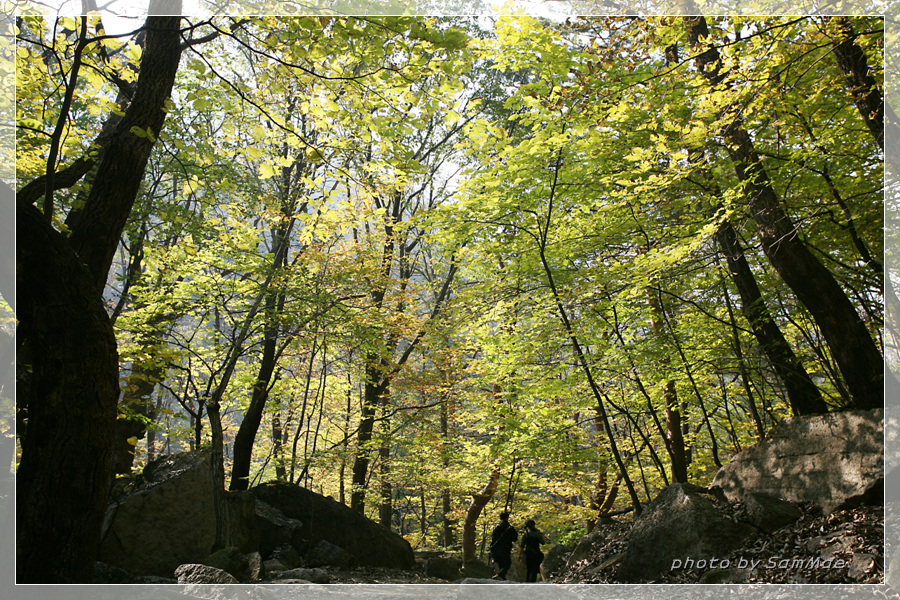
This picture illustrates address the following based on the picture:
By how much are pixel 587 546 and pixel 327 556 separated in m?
3.31

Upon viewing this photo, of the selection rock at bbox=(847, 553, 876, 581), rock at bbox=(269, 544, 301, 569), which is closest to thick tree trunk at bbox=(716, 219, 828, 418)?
rock at bbox=(847, 553, 876, 581)

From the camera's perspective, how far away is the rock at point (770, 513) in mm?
4242

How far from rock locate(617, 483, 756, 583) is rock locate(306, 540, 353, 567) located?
3693 millimetres

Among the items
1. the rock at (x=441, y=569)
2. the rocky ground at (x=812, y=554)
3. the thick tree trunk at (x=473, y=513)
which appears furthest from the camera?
the thick tree trunk at (x=473, y=513)

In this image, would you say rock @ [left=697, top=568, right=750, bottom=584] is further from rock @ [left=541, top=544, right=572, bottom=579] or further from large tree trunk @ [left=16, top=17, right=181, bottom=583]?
large tree trunk @ [left=16, top=17, right=181, bottom=583]

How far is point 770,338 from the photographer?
5.40m

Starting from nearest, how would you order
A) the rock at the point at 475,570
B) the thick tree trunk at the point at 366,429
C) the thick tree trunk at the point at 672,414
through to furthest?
the thick tree trunk at the point at 672,414, the rock at the point at 475,570, the thick tree trunk at the point at 366,429

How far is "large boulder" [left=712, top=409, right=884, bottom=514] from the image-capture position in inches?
159

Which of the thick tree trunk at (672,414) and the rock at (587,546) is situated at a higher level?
the thick tree trunk at (672,414)

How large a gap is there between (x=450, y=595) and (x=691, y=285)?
15.4 ft

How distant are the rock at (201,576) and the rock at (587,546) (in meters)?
3.90

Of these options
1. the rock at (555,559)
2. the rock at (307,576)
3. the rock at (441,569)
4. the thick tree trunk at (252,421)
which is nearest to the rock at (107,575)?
the rock at (307,576)

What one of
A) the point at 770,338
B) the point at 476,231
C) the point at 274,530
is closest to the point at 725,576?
the point at 770,338

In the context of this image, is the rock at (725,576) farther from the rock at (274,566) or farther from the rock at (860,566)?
the rock at (274,566)
